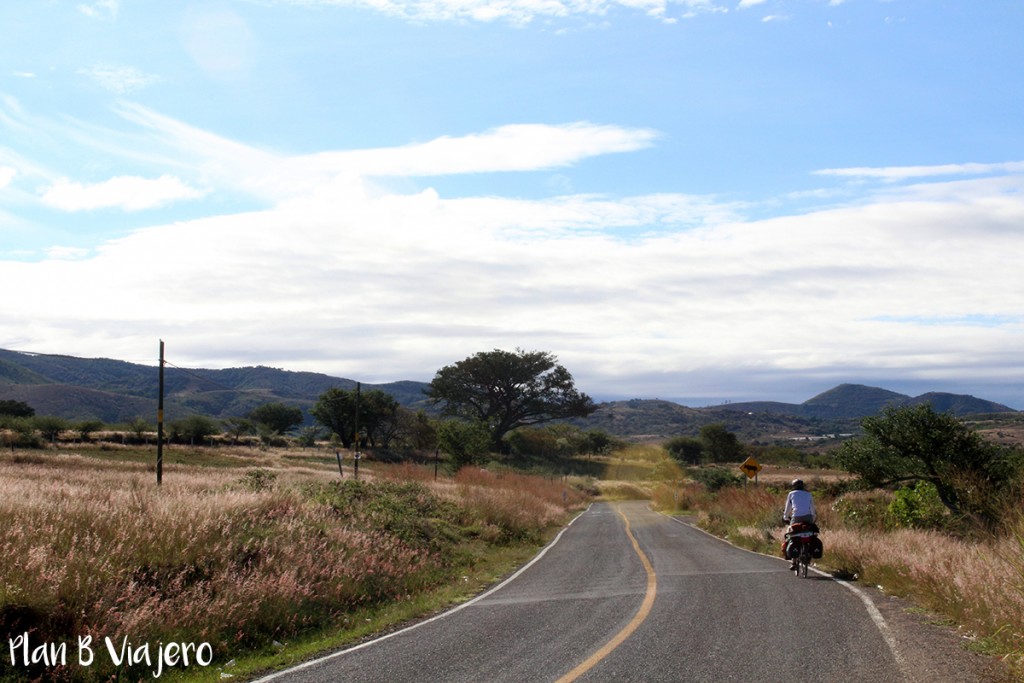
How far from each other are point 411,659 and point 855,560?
9.81 meters

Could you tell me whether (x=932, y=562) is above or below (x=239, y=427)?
above

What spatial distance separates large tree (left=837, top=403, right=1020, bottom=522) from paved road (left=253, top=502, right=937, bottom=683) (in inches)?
302

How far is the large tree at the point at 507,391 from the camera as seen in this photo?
105 metres

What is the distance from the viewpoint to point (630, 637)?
9648mm

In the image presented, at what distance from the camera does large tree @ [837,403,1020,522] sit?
68.0ft

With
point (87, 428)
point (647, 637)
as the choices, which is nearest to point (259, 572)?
point (647, 637)

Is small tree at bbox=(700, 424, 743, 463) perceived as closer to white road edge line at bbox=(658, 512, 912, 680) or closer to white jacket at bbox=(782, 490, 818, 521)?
white jacket at bbox=(782, 490, 818, 521)

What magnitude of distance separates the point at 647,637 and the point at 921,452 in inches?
615

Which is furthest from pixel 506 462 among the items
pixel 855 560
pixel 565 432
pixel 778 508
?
pixel 855 560

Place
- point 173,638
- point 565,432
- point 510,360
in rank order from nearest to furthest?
point 173,638
point 510,360
point 565,432

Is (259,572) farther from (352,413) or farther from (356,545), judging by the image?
(352,413)

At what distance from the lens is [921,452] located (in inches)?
868

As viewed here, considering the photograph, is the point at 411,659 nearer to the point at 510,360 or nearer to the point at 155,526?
the point at 155,526

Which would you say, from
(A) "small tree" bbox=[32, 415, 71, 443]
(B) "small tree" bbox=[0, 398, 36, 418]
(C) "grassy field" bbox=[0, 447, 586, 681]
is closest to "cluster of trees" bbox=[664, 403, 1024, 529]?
(C) "grassy field" bbox=[0, 447, 586, 681]
